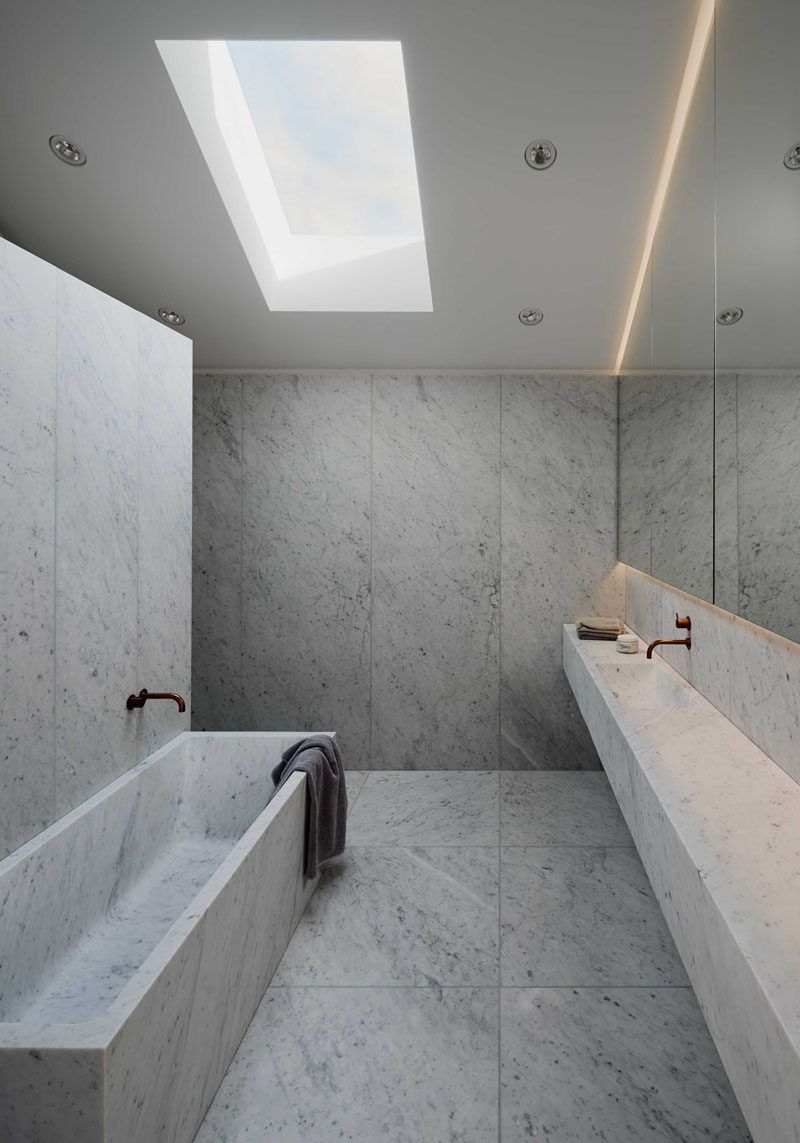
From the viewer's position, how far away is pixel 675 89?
2.39 meters

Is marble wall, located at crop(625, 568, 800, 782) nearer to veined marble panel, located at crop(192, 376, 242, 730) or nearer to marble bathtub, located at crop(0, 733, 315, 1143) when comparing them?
marble bathtub, located at crop(0, 733, 315, 1143)

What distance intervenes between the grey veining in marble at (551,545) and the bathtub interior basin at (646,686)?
996 mm

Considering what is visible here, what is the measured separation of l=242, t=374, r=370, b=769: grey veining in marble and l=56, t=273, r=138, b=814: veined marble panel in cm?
165

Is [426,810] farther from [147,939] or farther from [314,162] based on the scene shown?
[314,162]

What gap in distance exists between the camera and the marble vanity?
100 cm

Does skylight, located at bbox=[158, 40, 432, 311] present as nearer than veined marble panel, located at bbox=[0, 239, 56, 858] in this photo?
No

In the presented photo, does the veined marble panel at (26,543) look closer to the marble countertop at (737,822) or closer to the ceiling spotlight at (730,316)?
the marble countertop at (737,822)

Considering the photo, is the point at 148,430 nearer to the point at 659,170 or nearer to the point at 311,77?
the point at 311,77

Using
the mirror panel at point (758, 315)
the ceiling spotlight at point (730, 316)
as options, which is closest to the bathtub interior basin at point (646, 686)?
the mirror panel at point (758, 315)

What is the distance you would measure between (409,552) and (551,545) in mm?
832

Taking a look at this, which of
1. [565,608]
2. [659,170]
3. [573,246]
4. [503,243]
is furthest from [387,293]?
[565,608]

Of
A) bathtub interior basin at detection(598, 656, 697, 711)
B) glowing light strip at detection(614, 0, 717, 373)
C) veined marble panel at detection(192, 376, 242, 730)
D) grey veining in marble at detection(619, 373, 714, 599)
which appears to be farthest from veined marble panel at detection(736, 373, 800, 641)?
veined marble panel at detection(192, 376, 242, 730)

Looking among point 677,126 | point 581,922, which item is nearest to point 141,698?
point 581,922

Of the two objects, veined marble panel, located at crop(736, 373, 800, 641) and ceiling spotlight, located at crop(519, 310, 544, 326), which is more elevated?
ceiling spotlight, located at crop(519, 310, 544, 326)
